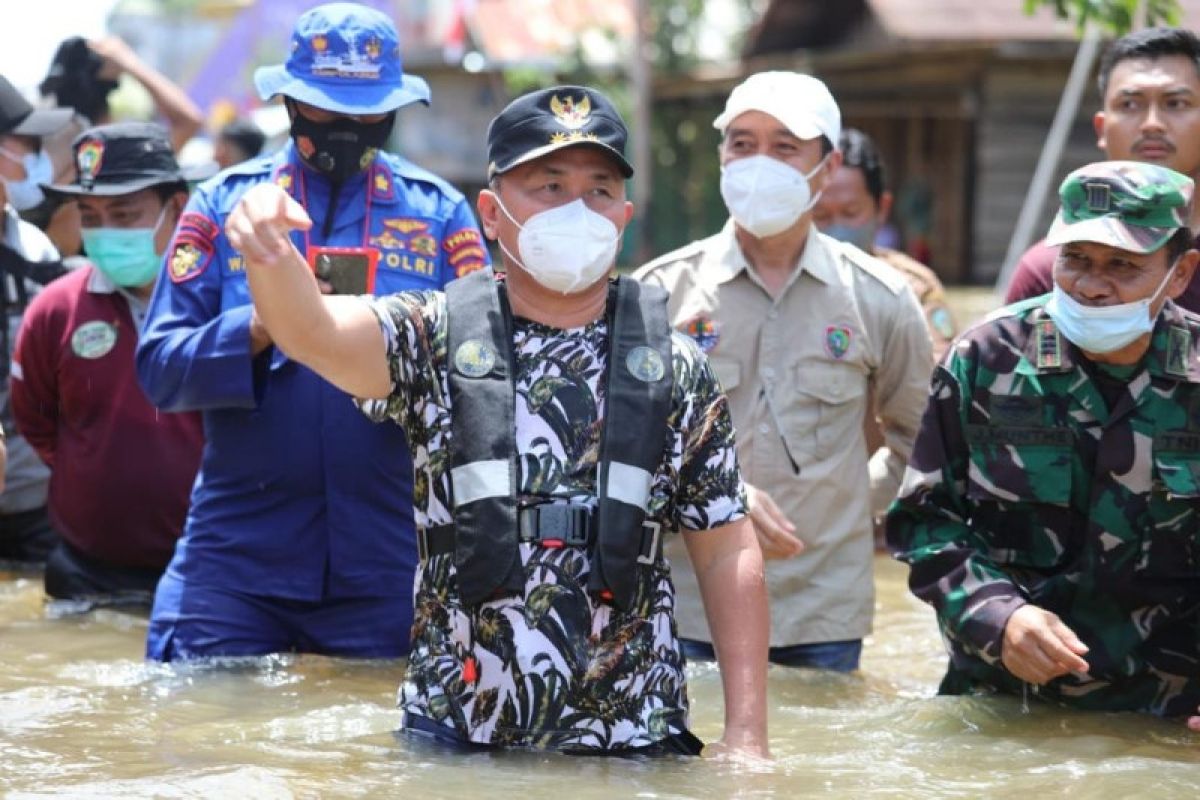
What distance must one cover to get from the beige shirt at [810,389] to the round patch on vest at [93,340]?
2055 mm

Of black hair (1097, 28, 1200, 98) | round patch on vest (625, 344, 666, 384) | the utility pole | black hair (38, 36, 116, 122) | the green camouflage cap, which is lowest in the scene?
round patch on vest (625, 344, 666, 384)

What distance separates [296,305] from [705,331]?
2.46 meters

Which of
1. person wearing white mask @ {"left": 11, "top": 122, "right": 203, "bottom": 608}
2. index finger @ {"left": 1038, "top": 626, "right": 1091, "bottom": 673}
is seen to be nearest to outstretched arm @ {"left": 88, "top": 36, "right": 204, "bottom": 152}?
person wearing white mask @ {"left": 11, "top": 122, "right": 203, "bottom": 608}

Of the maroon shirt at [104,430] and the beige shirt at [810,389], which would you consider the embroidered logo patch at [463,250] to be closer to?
the beige shirt at [810,389]

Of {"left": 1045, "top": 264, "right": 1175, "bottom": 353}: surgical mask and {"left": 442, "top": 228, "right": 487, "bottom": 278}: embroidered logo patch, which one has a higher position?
{"left": 442, "top": 228, "right": 487, "bottom": 278}: embroidered logo patch

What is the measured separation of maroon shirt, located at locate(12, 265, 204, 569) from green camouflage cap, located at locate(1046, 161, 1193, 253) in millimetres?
3353

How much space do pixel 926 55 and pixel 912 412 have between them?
1781 centimetres

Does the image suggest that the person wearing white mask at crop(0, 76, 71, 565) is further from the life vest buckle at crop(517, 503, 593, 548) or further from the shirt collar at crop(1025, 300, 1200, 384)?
the shirt collar at crop(1025, 300, 1200, 384)

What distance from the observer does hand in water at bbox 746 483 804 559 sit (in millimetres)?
4875

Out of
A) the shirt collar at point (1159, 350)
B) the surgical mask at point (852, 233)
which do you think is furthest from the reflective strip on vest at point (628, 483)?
the surgical mask at point (852, 233)

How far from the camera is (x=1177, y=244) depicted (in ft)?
15.4

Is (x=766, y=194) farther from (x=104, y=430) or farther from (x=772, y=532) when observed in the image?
Answer: (x=104, y=430)

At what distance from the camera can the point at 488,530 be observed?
148 inches

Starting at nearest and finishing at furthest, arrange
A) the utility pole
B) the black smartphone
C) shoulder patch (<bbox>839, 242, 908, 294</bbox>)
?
the black smartphone
shoulder patch (<bbox>839, 242, 908, 294</bbox>)
the utility pole
